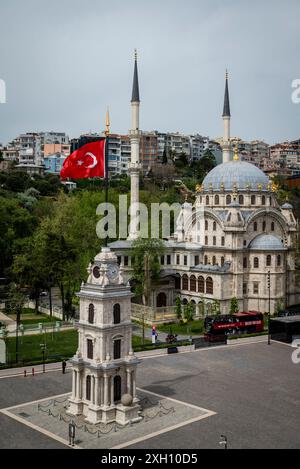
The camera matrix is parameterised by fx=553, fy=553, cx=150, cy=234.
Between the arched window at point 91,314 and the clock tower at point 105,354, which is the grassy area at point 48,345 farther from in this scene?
the arched window at point 91,314

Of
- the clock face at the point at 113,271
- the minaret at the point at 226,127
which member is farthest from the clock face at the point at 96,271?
the minaret at the point at 226,127

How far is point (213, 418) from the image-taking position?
2864cm

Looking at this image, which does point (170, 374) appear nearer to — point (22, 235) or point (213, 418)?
point (213, 418)

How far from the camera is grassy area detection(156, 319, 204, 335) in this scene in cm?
5088

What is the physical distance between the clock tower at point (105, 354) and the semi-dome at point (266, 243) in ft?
104

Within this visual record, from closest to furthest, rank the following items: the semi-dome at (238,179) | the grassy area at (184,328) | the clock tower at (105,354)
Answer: the clock tower at (105,354) < the grassy area at (184,328) < the semi-dome at (238,179)

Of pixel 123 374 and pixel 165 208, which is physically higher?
pixel 165 208

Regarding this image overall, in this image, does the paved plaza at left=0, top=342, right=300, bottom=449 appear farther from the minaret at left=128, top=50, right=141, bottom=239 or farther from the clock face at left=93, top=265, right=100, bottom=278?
the minaret at left=128, top=50, right=141, bottom=239

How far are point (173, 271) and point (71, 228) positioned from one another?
1295 cm

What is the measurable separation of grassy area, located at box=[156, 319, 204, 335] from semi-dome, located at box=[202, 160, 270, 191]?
56.5 feet

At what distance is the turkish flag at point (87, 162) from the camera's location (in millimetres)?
30016
